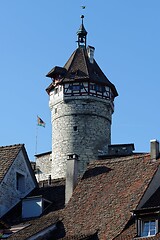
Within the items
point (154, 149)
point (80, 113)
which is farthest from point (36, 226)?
point (80, 113)

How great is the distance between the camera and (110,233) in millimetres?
34094

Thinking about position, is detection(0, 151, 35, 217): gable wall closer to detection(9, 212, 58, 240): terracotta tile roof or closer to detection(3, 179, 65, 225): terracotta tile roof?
detection(3, 179, 65, 225): terracotta tile roof

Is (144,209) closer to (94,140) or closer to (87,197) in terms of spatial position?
(87,197)

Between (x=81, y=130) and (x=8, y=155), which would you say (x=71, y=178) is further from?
(x=81, y=130)

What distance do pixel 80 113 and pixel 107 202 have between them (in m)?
32.1

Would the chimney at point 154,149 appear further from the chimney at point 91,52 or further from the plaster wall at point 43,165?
the chimney at point 91,52

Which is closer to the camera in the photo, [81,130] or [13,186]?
[13,186]

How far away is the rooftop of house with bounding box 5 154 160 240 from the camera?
3450cm

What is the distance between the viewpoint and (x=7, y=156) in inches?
1687

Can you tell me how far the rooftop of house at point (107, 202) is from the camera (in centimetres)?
3450

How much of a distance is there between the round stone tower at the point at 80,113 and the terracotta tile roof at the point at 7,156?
22.9 metres

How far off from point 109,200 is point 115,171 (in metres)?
2.28

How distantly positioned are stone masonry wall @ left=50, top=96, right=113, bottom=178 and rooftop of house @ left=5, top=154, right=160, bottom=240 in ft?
89.9

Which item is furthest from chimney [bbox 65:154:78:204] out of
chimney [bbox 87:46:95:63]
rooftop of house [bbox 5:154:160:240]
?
chimney [bbox 87:46:95:63]
